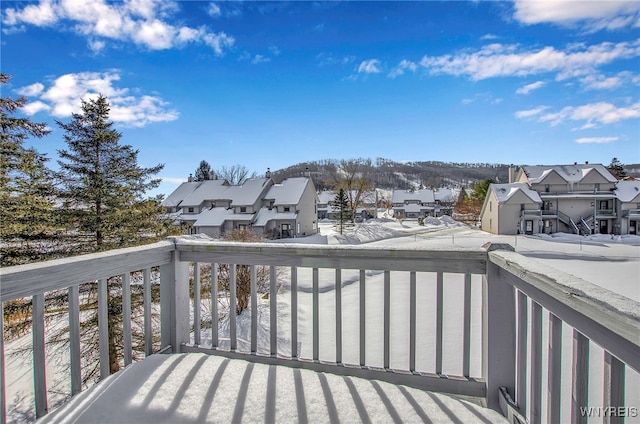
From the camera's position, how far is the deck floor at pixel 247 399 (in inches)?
55.0

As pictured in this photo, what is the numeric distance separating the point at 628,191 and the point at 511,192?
823 cm

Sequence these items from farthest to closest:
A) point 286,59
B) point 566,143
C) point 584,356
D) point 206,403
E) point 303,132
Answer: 1. point 303,132
2. point 566,143
3. point 286,59
4. point 206,403
5. point 584,356

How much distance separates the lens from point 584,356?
2.89 ft

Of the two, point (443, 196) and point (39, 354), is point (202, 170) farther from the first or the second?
point (39, 354)

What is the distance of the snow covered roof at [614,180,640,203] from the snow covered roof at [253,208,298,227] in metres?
24.2

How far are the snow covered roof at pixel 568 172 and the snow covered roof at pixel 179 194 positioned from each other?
28.1 metres

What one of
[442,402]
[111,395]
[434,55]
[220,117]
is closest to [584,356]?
[442,402]

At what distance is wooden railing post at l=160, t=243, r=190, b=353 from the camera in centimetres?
211

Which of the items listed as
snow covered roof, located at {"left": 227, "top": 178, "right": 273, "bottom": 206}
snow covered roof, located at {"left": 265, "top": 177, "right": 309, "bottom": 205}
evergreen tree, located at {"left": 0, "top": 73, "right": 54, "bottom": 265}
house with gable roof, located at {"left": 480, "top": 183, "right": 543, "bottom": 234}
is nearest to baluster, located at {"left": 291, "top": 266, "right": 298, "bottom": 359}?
evergreen tree, located at {"left": 0, "top": 73, "right": 54, "bottom": 265}

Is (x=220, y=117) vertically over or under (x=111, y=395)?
over

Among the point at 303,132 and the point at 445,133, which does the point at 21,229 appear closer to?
the point at 303,132

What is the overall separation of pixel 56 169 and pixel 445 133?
18.3 metres

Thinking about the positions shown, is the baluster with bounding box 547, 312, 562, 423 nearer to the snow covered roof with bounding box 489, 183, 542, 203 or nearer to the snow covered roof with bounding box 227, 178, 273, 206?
the snow covered roof with bounding box 227, 178, 273, 206

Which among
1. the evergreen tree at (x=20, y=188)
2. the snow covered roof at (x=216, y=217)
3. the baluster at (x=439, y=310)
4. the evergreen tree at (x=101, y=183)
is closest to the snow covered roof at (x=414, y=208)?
the snow covered roof at (x=216, y=217)
